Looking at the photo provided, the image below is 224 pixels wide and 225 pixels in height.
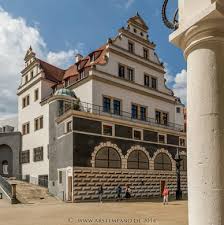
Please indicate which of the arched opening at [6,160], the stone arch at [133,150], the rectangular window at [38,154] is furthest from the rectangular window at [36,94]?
the stone arch at [133,150]

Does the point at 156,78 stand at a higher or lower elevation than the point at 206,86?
higher

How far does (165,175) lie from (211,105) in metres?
33.3

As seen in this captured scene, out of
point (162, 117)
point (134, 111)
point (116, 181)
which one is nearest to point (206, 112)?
point (116, 181)

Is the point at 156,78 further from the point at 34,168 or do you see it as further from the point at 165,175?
the point at 34,168

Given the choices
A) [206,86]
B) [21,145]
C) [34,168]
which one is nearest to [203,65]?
[206,86]

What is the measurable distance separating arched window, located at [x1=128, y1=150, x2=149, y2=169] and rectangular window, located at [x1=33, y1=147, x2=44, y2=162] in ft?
32.9

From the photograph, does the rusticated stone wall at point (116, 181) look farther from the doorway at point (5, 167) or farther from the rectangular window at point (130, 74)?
the doorway at point (5, 167)

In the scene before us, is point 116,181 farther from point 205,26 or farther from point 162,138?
point 205,26

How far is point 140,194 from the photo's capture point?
1291 inches

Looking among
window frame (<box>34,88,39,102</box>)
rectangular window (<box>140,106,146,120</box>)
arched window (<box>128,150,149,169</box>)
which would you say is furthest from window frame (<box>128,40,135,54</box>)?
window frame (<box>34,88,39,102</box>)

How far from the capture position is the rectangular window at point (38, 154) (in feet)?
122

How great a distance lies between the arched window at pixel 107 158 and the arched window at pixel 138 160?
166 cm

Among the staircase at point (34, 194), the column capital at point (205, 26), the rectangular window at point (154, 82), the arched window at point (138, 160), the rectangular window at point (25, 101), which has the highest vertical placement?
the rectangular window at point (154, 82)

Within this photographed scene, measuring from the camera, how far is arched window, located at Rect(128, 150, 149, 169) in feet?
107
